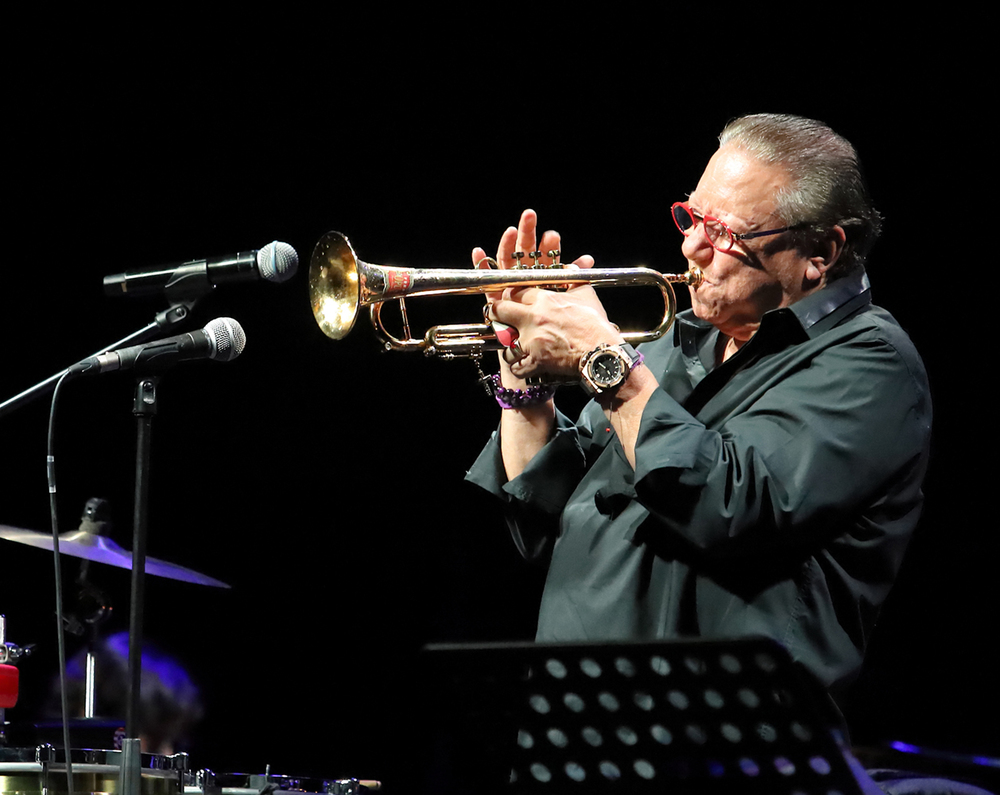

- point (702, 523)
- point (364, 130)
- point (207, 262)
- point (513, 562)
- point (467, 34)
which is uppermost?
point (467, 34)

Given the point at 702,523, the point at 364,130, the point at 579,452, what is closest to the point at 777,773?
the point at 702,523

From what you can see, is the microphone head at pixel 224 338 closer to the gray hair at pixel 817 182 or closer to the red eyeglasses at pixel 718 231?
the red eyeglasses at pixel 718 231

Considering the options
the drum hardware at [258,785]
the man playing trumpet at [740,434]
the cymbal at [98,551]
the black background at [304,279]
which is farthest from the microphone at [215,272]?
the black background at [304,279]

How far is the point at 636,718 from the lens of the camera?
1441 mm

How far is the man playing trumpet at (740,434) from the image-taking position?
2121 mm

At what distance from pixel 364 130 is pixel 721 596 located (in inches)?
138

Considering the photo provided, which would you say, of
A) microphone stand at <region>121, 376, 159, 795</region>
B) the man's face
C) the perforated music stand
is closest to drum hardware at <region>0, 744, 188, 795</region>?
microphone stand at <region>121, 376, 159, 795</region>

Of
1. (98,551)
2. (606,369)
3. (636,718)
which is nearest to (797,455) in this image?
(606,369)

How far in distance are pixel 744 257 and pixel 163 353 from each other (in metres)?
1.35

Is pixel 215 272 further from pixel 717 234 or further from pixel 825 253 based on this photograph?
pixel 825 253

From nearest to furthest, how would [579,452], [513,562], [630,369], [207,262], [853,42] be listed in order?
[630,369]
[207,262]
[579,452]
[853,42]
[513,562]

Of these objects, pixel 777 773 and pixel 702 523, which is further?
pixel 702 523

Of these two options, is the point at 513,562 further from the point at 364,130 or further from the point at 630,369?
the point at 630,369

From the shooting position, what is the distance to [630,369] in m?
2.24
